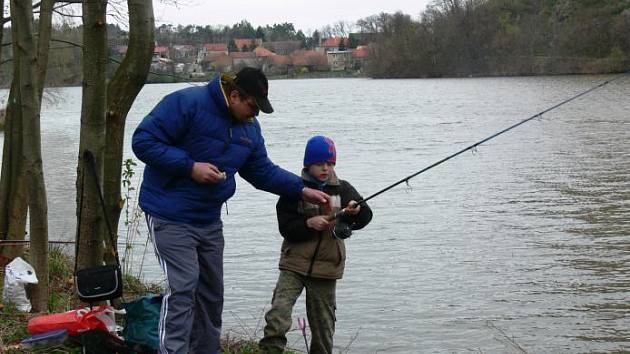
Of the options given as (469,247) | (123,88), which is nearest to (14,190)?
(123,88)

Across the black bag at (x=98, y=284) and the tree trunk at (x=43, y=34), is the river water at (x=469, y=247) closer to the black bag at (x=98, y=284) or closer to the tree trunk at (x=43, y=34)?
the tree trunk at (x=43, y=34)

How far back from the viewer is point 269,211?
54.4ft

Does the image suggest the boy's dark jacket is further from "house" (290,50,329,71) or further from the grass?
"house" (290,50,329,71)

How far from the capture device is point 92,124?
5.94 meters

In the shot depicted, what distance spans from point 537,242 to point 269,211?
4.95m

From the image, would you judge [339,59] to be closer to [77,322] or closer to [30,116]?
[30,116]

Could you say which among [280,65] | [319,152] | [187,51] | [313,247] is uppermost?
[319,152]

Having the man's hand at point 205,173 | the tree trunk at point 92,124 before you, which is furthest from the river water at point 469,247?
the man's hand at point 205,173

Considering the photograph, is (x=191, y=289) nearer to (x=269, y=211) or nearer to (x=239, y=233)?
(x=239, y=233)

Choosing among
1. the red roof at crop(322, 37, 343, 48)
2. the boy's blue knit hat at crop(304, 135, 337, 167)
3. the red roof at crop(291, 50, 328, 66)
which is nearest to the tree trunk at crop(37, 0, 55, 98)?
the boy's blue knit hat at crop(304, 135, 337, 167)

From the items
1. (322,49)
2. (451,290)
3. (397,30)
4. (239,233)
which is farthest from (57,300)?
(322,49)

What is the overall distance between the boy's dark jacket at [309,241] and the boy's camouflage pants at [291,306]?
0.26 ft

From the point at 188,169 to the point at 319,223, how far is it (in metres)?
1.15

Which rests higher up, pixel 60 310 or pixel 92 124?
pixel 92 124
